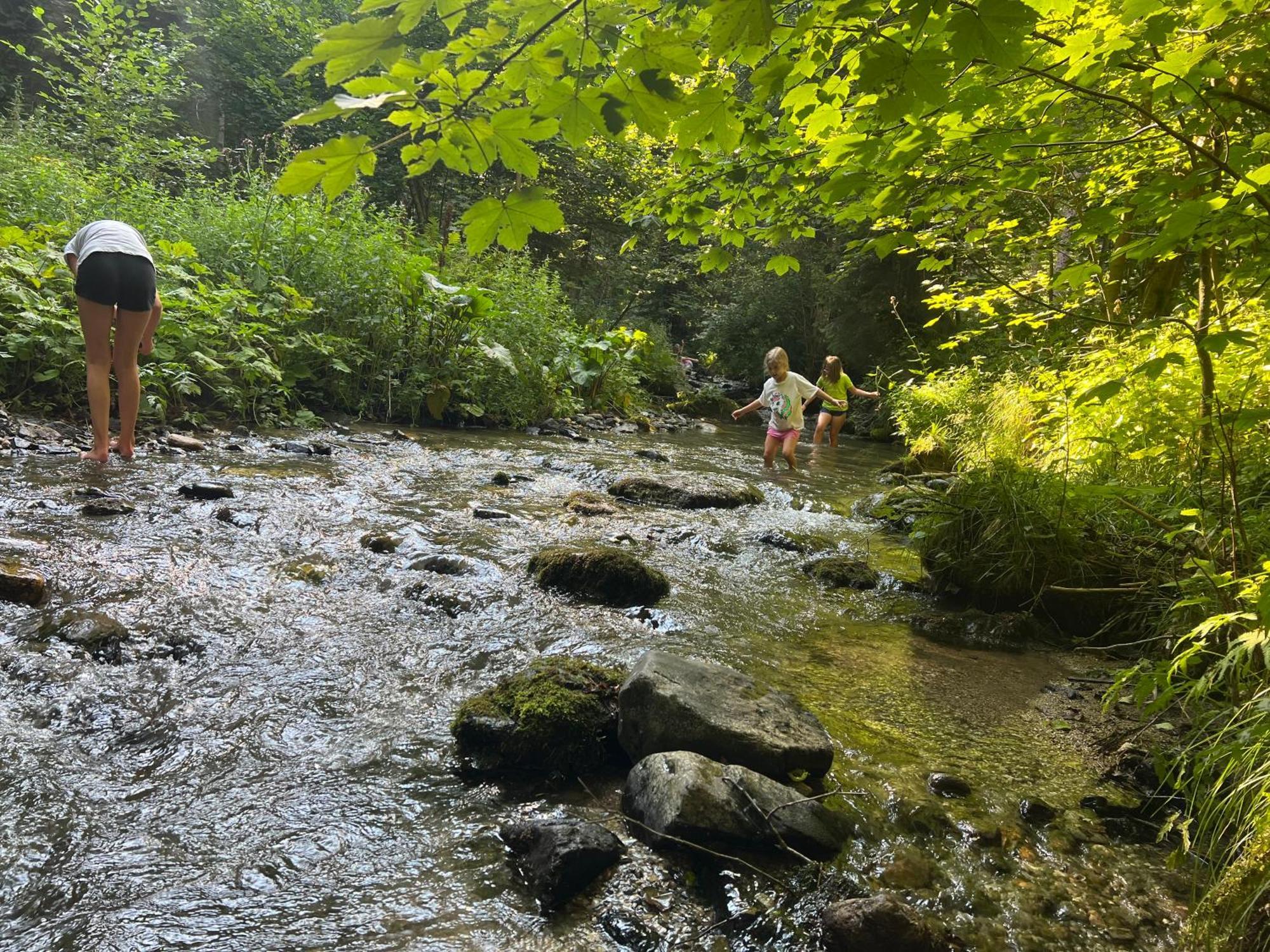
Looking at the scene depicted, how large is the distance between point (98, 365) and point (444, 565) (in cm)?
363

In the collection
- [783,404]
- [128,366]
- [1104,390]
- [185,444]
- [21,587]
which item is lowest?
[21,587]

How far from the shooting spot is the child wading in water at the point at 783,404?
9.87 m

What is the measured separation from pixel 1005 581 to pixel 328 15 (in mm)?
29307

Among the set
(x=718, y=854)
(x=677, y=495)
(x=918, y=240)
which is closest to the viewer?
(x=718, y=854)

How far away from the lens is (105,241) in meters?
5.34

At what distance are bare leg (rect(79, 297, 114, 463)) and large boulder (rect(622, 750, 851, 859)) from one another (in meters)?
5.58

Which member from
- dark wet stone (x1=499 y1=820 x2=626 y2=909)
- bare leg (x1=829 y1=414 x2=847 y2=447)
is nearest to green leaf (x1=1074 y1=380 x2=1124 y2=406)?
dark wet stone (x1=499 y1=820 x2=626 y2=909)

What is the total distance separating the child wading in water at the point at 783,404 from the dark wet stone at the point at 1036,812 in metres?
7.48

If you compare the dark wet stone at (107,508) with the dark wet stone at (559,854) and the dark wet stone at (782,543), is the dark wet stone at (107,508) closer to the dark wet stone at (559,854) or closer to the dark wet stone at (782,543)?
the dark wet stone at (559,854)

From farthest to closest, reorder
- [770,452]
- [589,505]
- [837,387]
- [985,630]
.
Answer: [837,387] < [770,452] < [589,505] < [985,630]

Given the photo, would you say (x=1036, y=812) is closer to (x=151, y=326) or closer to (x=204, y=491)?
(x=204, y=491)

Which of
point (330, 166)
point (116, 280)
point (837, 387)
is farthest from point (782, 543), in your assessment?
point (837, 387)

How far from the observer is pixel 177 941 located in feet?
5.67

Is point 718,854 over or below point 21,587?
below
